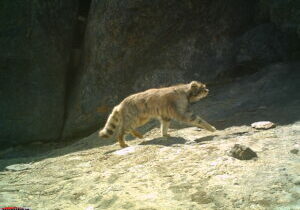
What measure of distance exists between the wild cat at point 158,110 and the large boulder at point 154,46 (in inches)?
123

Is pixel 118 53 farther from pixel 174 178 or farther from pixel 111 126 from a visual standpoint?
pixel 174 178

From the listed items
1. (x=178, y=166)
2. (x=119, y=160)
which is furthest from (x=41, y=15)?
(x=178, y=166)

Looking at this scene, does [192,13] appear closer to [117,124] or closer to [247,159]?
[117,124]

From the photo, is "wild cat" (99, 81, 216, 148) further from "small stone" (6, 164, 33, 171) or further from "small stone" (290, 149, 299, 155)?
"small stone" (290, 149, 299, 155)

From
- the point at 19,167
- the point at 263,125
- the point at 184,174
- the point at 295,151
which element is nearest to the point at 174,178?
the point at 184,174

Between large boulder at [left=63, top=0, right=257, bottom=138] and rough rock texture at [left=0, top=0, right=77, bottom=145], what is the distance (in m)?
1.14

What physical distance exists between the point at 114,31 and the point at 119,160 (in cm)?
626

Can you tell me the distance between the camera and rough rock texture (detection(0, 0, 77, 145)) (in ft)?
38.1

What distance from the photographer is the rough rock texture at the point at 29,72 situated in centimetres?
1162

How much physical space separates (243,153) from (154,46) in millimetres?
7225

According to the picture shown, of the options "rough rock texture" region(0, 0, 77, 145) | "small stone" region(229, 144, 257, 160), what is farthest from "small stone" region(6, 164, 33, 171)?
"rough rock texture" region(0, 0, 77, 145)

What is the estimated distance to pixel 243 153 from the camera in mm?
5004

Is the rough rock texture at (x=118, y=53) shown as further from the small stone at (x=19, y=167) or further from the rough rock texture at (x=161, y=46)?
the small stone at (x=19, y=167)

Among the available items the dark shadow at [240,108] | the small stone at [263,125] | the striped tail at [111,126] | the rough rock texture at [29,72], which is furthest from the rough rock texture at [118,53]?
the small stone at [263,125]
